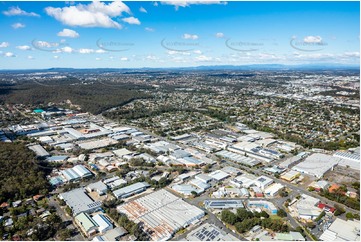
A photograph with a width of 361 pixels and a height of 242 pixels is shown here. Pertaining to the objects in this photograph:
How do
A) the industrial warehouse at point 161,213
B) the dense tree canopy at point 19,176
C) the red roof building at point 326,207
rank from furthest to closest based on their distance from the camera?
the dense tree canopy at point 19,176, the red roof building at point 326,207, the industrial warehouse at point 161,213

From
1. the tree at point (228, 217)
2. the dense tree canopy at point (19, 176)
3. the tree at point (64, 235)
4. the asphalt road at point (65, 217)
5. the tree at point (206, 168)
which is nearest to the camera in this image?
the tree at point (64, 235)

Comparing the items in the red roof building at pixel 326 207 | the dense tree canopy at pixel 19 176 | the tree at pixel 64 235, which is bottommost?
the red roof building at pixel 326 207

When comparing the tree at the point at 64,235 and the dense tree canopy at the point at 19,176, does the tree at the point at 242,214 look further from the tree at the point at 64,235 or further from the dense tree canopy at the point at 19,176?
the dense tree canopy at the point at 19,176

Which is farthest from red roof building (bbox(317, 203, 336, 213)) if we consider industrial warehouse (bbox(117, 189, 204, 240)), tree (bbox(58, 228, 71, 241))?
tree (bbox(58, 228, 71, 241))

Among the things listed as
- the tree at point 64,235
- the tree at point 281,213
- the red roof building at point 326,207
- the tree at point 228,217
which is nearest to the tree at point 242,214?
the tree at point 228,217

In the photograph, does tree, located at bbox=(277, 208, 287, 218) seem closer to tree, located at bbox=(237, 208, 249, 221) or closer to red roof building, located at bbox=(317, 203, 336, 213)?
tree, located at bbox=(237, 208, 249, 221)

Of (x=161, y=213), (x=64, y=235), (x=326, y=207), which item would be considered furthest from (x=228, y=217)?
(x=64, y=235)

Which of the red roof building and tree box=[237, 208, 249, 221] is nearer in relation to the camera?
tree box=[237, 208, 249, 221]

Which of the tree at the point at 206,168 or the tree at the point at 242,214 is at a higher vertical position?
the tree at the point at 242,214

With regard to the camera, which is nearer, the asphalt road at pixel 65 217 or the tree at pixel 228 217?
the asphalt road at pixel 65 217

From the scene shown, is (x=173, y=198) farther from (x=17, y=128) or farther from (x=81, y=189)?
(x=17, y=128)
